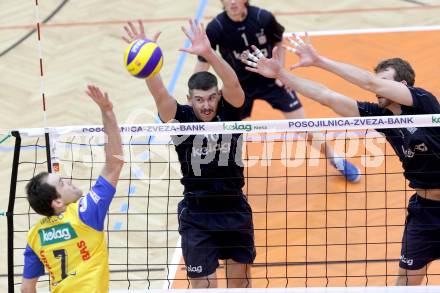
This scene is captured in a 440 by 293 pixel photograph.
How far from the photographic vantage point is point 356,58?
42.9ft

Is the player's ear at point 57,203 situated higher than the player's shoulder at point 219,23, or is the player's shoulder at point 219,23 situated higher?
the player's shoulder at point 219,23

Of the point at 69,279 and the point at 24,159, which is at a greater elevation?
the point at 24,159

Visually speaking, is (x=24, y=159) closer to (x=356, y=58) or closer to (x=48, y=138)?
(x=48, y=138)

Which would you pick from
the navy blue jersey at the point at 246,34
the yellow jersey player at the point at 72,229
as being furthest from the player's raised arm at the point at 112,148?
the navy blue jersey at the point at 246,34

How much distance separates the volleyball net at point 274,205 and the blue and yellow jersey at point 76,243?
1119mm

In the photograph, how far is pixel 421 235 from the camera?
25.0 ft

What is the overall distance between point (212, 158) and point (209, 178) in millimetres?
181

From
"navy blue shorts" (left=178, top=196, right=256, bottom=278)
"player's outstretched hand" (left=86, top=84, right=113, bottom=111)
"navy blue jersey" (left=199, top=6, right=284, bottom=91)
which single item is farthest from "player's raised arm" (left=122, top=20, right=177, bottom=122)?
"navy blue jersey" (left=199, top=6, right=284, bottom=91)

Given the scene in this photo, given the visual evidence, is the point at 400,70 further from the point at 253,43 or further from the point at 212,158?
the point at 253,43

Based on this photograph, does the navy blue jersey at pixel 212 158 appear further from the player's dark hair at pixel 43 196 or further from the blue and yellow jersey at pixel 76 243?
the player's dark hair at pixel 43 196

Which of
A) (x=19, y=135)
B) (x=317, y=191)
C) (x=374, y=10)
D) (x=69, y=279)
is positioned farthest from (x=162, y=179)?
(x=374, y=10)

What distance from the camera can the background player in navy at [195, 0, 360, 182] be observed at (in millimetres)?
10445

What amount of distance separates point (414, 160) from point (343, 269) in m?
1.97

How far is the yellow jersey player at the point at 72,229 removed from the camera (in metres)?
6.33
